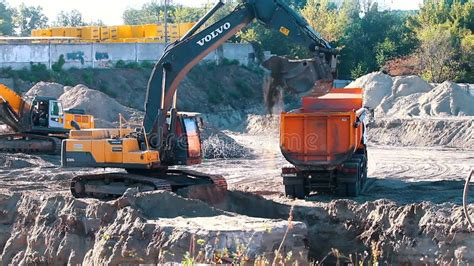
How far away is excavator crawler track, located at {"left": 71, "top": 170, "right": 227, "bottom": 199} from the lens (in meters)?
17.8

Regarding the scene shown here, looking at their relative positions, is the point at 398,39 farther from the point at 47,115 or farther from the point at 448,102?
the point at 47,115

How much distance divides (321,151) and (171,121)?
10.9ft

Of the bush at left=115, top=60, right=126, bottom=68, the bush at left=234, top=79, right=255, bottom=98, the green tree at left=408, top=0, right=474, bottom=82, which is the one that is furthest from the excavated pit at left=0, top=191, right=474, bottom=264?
the green tree at left=408, top=0, right=474, bottom=82

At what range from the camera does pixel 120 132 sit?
60.3ft

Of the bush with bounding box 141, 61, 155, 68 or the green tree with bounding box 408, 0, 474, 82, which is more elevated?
the green tree with bounding box 408, 0, 474, 82

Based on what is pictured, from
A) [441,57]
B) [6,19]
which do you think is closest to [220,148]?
[441,57]

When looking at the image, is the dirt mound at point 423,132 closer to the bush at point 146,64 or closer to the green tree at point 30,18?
the bush at point 146,64

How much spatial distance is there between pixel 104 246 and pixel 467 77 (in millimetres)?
43511

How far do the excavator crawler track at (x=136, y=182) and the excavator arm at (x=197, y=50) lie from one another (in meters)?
0.75

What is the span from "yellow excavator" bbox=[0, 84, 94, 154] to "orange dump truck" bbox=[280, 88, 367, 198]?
1289 cm

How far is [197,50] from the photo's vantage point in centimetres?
1800

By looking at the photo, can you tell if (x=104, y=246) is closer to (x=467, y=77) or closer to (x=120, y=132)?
(x=120, y=132)

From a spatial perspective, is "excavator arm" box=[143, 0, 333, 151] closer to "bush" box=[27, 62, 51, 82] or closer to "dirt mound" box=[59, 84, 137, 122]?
"dirt mound" box=[59, 84, 137, 122]

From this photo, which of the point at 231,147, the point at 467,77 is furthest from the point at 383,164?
Result: the point at 467,77
